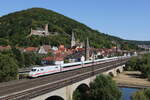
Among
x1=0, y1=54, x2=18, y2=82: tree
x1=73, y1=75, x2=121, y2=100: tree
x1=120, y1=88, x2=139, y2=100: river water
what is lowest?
x1=120, y1=88, x2=139, y2=100: river water

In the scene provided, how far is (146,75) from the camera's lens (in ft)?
265

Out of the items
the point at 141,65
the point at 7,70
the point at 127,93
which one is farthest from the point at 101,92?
the point at 141,65

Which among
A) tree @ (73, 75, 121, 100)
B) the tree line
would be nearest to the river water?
tree @ (73, 75, 121, 100)

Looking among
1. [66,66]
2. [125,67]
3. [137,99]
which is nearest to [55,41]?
[125,67]

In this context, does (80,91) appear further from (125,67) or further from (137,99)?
(125,67)

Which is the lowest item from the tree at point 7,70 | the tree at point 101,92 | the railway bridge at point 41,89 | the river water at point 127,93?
the river water at point 127,93

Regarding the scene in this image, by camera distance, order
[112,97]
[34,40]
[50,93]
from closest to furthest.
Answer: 1. [50,93]
2. [112,97]
3. [34,40]

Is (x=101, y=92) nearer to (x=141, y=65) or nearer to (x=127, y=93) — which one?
(x=127, y=93)

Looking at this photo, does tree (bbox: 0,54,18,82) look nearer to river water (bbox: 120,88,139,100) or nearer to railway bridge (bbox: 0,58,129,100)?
railway bridge (bbox: 0,58,129,100)

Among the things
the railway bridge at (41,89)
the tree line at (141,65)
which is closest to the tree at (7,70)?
the railway bridge at (41,89)

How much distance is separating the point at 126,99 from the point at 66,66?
1824cm

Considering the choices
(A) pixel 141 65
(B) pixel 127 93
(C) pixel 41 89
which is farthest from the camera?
(A) pixel 141 65

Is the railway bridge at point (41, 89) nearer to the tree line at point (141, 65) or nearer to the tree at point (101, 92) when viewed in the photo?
the tree at point (101, 92)

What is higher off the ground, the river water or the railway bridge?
the railway bridge
